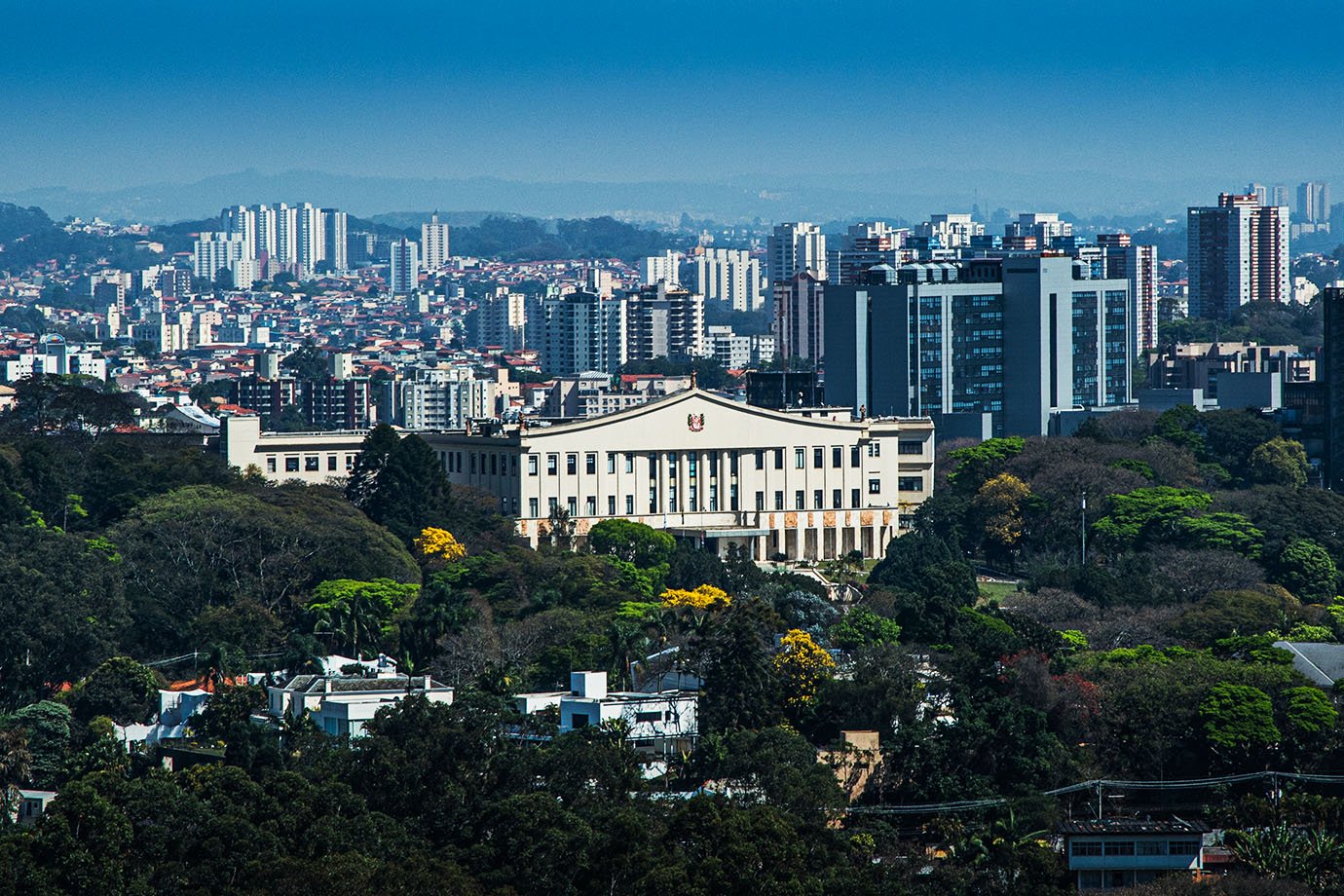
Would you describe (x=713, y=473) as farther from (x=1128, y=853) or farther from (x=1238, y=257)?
(x=1238, y=257)

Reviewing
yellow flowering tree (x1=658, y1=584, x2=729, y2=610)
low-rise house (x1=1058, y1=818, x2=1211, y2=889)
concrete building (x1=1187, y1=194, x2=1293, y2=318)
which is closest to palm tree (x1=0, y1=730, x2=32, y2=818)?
low-rise house (x1=1058, y1=818, x2=1211, y2=889)

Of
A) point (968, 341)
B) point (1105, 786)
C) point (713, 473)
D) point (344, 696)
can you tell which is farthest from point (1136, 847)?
point (968, 341)

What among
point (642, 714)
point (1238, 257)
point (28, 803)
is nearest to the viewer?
point (28, 803)

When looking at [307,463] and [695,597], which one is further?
[307,463]

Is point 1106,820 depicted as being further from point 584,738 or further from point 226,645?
point 226,645

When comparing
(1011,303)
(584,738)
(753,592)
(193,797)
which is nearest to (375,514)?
(753,592)

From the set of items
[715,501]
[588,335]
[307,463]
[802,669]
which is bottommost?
[715,501]

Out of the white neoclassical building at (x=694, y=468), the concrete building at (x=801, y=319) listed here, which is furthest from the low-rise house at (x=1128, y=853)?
the concrete building at (x=801, y=319)

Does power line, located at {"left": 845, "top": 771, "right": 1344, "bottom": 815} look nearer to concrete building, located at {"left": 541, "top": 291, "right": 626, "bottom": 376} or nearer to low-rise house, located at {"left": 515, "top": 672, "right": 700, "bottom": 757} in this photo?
low-rise house, located at {"left": 515, "top": 672, "right": 700, "bottom": 757}
